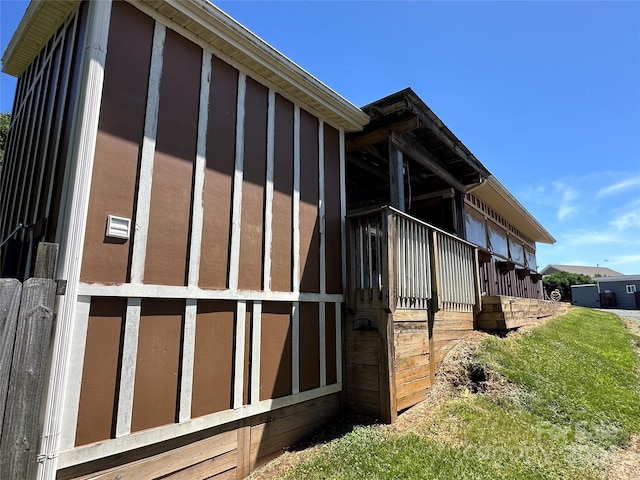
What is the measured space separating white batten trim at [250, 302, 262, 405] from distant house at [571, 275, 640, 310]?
4058 cm

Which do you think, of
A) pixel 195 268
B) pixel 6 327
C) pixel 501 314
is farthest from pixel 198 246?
pixel 501 314

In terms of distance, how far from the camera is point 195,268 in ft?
10.3

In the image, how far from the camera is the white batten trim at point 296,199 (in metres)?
4.18

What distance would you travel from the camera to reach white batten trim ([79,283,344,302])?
2541mm

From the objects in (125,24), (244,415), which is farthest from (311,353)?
(125,24)

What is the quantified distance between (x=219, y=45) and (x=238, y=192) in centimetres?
155

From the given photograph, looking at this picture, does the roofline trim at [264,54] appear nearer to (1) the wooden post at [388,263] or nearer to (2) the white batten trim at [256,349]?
(1) the wooden post at [388,263]

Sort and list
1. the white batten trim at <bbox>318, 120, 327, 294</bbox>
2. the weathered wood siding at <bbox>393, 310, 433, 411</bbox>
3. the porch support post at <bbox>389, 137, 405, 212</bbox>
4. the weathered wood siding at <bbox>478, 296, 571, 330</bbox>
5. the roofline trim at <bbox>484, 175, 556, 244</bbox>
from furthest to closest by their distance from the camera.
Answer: the roofline trim at <bbox>484, 175, 556, 244</bbox>, the weathered wood siding at <bbox>478, 296, 571, 330</bbox>, the porch support post at <bbox>389, 137, 405, 212</bbox>, the white batten trim at <bbox>318, 120, 327, 294</bbox>, the weathered wood siding at <bbox>393, 310, 433, 411</bbox>

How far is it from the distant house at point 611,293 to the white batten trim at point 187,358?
41322 mm

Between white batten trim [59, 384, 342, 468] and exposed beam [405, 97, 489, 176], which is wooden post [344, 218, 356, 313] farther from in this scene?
exposed beam [405, 97, 489, 176]

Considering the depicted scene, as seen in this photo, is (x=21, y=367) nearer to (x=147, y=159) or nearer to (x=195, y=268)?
(x=195, y=268)

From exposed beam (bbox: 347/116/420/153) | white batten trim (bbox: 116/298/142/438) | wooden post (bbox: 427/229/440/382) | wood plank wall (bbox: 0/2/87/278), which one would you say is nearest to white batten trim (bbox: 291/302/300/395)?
white batten trim (bbox: 116/298/142/438)

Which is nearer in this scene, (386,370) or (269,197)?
(269,197)

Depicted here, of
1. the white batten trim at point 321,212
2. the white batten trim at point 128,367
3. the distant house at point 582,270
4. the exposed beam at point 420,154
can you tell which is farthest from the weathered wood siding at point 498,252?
the distant house at point 582,270
